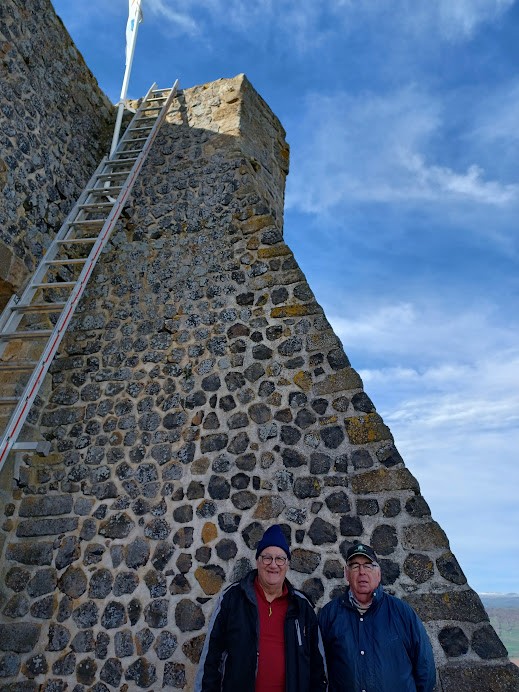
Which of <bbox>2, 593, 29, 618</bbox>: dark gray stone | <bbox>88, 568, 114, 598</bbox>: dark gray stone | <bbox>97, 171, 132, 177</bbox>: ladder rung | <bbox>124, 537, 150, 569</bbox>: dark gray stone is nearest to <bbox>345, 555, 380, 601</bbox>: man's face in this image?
<bbox>124, 537, 150, 569</bbox>: dark gray stone

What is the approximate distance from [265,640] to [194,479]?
1507mm

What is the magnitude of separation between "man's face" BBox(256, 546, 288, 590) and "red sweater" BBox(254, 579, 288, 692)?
0.07 meters

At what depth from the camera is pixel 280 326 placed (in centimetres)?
416

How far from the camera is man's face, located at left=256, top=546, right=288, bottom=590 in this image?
260cm

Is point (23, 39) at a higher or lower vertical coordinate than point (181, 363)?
higher

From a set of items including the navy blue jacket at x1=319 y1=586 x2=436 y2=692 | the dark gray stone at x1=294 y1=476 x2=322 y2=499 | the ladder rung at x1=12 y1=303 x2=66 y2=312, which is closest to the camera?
the navy blue jacket at x1=319 y1=586 x2=436 y2=692

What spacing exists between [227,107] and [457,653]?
6.22 meters

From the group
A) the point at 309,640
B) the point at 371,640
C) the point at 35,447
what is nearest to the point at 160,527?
the point at 35,447

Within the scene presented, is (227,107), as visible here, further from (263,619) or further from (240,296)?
(263,619)

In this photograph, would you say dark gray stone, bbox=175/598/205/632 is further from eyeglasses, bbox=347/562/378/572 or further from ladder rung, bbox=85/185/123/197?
ladder rung, bbox=85/185/123/197

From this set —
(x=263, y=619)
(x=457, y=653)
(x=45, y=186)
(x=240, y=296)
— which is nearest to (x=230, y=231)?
Result: (x=240, y=296)

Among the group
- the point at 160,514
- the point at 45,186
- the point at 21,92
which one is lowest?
the point at 160,514

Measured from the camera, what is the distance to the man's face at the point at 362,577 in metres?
2.55

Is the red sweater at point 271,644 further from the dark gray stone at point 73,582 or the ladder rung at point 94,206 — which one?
the ladder rung at point 94,206
